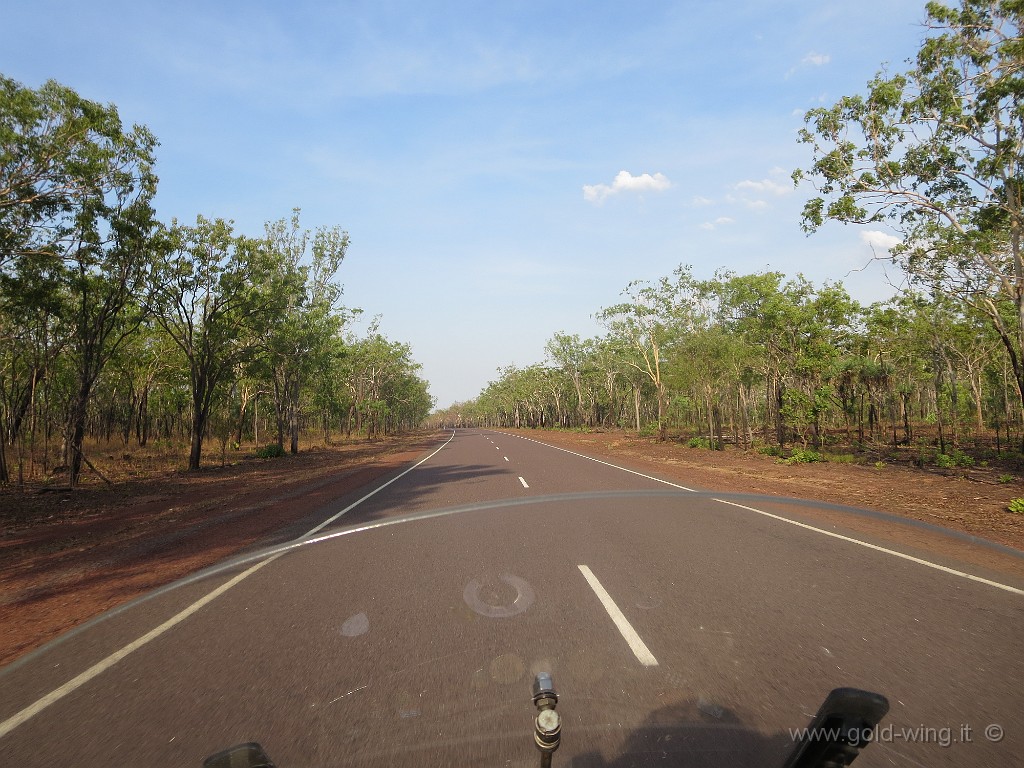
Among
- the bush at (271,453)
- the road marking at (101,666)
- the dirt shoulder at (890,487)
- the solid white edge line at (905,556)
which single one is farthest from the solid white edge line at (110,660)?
the bush at (271,453)

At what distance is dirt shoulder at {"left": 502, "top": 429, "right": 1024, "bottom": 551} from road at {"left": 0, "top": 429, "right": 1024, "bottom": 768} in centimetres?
397

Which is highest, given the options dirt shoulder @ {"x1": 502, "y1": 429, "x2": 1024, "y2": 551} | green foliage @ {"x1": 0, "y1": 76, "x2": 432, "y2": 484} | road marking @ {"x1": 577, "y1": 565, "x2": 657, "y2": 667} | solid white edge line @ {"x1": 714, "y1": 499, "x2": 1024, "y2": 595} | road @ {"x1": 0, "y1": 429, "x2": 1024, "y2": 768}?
green foliage @ {"x1": 0, "y1": 76, "x2": 432, "y2": 484}

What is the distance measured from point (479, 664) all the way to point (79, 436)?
20.2 m

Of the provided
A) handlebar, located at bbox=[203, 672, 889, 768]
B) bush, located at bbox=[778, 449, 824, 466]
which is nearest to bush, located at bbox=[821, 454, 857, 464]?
bush, located at bbox=[778, 449, 824, 466]

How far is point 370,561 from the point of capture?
7.03m

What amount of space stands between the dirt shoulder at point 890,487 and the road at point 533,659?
3.97 m

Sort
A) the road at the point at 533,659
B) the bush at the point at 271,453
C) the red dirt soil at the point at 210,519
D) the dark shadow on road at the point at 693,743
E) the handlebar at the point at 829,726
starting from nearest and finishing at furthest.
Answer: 1. the handlebar at the point at 829,726
2. the dark shadow on road at the point at 693,743
3. the road at the point at 533,659
4. the red dirt soil at the point at 210,519
5. the bush at the point at 271,453

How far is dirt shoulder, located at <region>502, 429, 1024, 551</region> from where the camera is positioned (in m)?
9.95

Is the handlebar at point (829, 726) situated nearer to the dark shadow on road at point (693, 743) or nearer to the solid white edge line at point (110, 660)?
the dark shadow on road at point (693, 743)

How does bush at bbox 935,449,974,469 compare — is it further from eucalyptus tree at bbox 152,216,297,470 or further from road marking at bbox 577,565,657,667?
eucalyptus tree at bbox 152,216,297,470

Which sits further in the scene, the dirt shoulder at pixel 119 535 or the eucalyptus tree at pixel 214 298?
the eucalyptus tree at pixel 214 298

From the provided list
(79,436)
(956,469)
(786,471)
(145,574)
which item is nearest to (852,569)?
(145,574)

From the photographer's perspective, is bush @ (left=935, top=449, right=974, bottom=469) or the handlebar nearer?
the handlebar

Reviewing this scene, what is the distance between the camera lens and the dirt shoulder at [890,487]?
9953 mm
